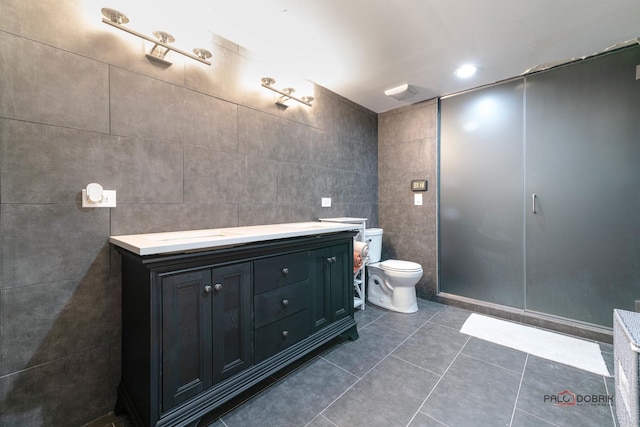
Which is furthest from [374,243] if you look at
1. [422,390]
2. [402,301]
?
[422,390]

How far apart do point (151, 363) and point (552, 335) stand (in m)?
2.98

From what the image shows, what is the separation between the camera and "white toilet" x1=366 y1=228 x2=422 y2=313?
268 centimetres

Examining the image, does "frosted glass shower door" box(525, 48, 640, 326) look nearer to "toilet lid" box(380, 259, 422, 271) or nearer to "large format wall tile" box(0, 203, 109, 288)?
"toilet lid" box(380, 259, 422, 271)

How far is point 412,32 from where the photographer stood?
6.13 feet

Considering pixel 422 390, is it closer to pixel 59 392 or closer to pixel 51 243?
pixel 59 392

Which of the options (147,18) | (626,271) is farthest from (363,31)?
(626,271)

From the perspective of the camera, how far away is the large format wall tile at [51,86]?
1170 mm

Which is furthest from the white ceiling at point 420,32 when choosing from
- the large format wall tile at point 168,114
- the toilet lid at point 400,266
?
the toilet lid at point 400,266

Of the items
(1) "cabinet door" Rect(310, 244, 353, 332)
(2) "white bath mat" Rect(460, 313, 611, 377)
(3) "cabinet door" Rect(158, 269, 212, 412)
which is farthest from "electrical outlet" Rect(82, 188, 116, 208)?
(2) "white bath mat" Rect(460, 313, 611, 377)

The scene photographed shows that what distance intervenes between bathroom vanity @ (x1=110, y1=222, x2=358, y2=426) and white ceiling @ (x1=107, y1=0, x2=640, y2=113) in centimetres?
140

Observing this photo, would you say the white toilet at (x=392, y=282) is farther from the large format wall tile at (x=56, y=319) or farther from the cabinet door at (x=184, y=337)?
the large format wall tile at (x=56, y=319)

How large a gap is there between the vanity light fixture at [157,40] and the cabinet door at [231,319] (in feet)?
4.24

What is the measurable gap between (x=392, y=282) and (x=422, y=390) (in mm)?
1238

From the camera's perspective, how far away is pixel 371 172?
3.40 meters
